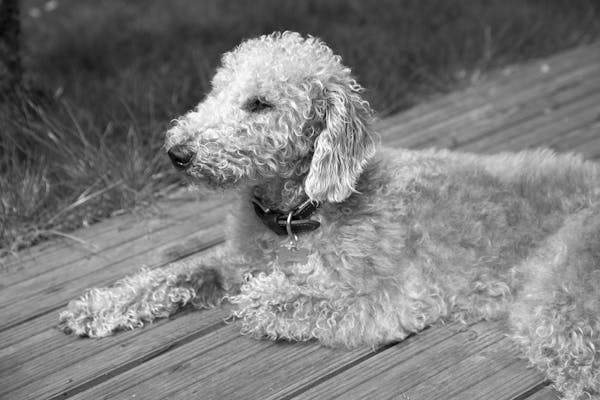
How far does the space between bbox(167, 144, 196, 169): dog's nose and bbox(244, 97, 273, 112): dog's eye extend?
30cm

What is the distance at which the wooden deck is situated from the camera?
270 centimetres

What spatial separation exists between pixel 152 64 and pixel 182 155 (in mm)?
3664

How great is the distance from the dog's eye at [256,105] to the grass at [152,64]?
4.76 ft

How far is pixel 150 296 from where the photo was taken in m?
3.12

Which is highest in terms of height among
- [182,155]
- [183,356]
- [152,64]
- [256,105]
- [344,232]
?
[256,105]

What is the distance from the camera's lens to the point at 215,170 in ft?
9.34

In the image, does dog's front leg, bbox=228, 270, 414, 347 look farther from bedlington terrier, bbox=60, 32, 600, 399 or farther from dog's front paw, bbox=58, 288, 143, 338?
dog's front paw, bbox=58, 288, 143, 338

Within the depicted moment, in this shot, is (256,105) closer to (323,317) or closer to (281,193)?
(281,193)

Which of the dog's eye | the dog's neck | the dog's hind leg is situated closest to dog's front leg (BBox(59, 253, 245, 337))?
the dog's neck

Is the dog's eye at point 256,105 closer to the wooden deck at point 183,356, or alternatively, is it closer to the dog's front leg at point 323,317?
the dog's front leg at point 323,317

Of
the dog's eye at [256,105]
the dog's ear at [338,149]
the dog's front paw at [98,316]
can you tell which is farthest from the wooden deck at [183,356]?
the dog's eye at [256,105]

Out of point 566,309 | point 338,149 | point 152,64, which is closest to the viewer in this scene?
point 566,309

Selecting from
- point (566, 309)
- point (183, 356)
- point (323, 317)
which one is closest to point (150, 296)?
point (183, 356)

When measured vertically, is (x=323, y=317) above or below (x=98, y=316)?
above
